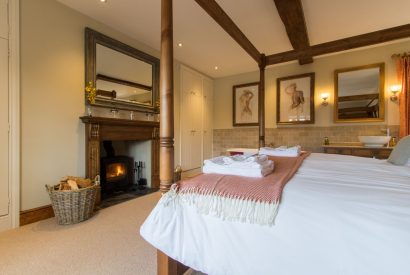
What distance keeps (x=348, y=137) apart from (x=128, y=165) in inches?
165

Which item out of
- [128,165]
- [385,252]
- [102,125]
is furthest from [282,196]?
[128,165]

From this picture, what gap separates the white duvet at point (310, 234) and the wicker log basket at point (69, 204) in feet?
4.99

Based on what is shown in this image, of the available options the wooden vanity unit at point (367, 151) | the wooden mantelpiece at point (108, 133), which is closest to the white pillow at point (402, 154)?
the wooden vanity unit at point (367, 151)

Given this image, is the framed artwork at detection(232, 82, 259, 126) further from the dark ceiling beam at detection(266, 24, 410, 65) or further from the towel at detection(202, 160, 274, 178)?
the towel at detection(202, 160, 274, 178)

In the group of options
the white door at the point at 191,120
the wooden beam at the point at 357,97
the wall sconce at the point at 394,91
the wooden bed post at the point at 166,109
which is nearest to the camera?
the wooden bed post at the point at 166,109

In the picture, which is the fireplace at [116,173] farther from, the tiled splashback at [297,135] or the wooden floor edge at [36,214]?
the tiled splashback at [297,135]

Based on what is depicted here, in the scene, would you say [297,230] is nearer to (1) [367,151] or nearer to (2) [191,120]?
(1) [367,151]

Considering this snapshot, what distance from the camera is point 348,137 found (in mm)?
3906

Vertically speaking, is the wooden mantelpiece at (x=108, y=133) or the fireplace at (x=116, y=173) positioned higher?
the wooden mantelpiece at (x=108, y=133)

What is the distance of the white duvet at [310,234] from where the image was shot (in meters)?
0.74

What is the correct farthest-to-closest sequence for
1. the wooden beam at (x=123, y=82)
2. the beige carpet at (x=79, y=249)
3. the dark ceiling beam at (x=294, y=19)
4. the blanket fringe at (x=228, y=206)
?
1. the wooden beam at (x=123, y=82)
2. the dark ceiling beam at (x=294, y=19)
3. the beige carpet at (x=79, y=249)
4. the blanket fringe at (x=228, y=206)

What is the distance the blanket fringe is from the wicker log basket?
5.27ft

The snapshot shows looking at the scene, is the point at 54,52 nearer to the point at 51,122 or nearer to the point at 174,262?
the point at 51,122

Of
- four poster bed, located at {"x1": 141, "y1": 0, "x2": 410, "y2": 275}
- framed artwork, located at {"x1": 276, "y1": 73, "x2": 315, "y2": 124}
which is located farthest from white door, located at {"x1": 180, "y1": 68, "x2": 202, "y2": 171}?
four poster bed, located at {"x1": 141, "y1": 0, "x2": 410, "y2": 275}
